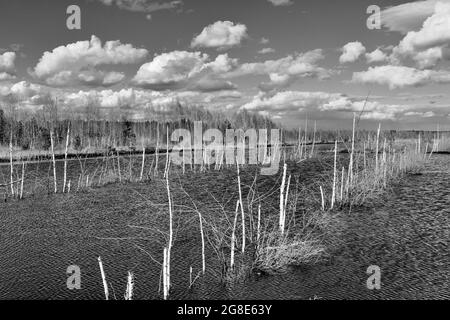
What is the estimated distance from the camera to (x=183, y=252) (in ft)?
25.4

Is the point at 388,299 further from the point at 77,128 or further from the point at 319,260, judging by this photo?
the point at 77,128

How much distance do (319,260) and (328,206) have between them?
14.5 feet

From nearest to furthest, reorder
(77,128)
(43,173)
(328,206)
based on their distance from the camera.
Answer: (328,206)
(43,173)
(77,128)

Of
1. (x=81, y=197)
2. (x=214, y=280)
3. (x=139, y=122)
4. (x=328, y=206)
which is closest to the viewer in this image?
(x=214, y=280)

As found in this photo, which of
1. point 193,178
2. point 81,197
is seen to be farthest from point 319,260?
point 193,178

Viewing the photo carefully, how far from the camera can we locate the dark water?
6039mm

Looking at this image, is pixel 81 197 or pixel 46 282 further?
pixel 81 197

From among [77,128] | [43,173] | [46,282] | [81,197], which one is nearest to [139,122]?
[77,128]

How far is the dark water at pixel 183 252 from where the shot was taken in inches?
238

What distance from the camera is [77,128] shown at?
37.6 meters

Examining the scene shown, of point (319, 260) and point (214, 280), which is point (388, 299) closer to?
point (319, 260)

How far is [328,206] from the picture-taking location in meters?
11.4
